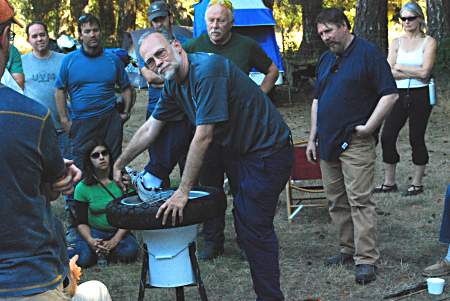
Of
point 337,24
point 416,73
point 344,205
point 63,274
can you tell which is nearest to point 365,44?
point 337,24

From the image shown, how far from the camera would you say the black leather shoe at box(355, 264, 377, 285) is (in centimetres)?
542

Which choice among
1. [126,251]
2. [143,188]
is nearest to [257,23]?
[126,251]

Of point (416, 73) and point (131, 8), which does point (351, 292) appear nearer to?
point (416, 73)

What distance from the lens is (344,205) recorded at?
574cm

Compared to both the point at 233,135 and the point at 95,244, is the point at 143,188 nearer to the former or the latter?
the point at 233,135

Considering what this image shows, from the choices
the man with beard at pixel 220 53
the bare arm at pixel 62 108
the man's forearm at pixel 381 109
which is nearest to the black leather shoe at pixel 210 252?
the man with beard at pixel 220 53

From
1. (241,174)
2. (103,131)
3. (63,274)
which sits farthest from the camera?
(103,131)

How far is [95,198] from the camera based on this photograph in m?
6.20

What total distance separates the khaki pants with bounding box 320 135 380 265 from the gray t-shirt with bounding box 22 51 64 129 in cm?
288

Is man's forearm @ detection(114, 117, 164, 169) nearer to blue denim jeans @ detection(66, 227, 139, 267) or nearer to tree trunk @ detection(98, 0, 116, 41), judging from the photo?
blue denim jeans @ detection(66, 227, 139, 267)

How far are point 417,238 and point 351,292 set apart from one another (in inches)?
57.9

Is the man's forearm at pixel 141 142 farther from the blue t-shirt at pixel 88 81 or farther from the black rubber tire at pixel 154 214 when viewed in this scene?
the blue t-shirt at pixel 88 81

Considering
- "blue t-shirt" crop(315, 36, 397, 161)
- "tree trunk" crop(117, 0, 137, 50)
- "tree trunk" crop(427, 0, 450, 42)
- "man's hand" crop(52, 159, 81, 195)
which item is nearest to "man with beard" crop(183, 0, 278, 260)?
"blue t-shirt" crop(315, 36, 397, 161)

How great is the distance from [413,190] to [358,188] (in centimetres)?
286
